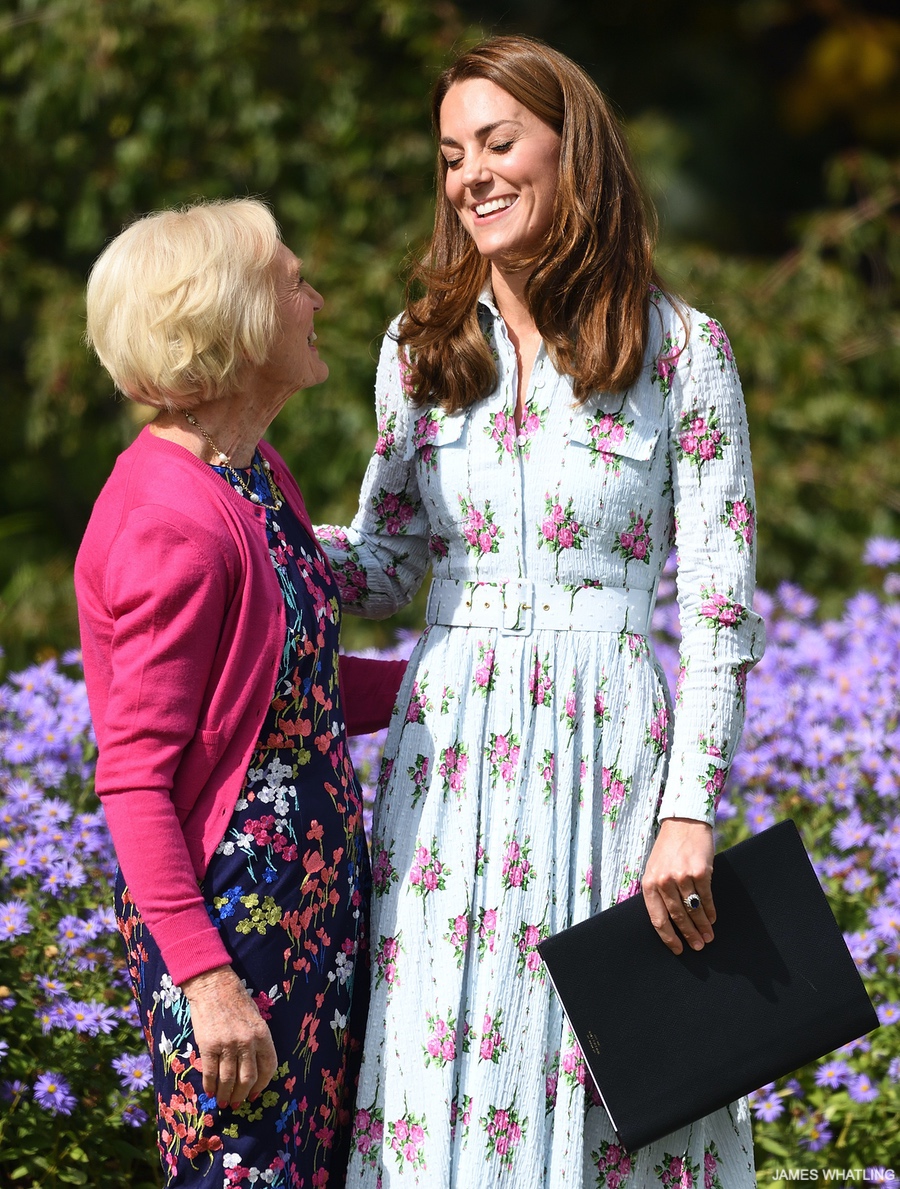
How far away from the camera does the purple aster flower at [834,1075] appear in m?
2.21

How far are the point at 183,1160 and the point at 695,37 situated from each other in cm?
574

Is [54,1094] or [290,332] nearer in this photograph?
[290,332]

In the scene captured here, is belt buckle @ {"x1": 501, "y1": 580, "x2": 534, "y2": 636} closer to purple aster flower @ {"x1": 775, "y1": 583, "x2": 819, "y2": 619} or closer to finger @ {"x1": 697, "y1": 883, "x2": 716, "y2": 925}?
finger @ {"x1": 697, "y1": 883, "x2": 716, "y2": 925}

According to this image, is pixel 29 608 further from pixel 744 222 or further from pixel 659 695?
pixel 744 222

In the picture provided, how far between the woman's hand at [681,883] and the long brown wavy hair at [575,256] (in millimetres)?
569

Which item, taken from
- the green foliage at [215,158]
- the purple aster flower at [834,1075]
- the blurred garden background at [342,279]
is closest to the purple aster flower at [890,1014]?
the purple aster flower at [834,1075]

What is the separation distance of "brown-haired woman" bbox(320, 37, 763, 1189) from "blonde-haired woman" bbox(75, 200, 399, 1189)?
0.43ft

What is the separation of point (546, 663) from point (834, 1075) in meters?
0.98

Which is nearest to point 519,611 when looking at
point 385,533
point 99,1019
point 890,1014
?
point 385,533

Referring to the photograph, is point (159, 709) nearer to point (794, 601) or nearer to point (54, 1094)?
point (54, 1094)

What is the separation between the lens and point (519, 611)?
5.79ft

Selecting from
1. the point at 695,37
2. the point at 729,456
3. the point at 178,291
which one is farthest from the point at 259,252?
the point at 695,37

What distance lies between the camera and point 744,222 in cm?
674

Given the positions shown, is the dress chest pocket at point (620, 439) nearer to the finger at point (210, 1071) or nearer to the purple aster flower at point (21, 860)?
the finger at point (210, 1071)
